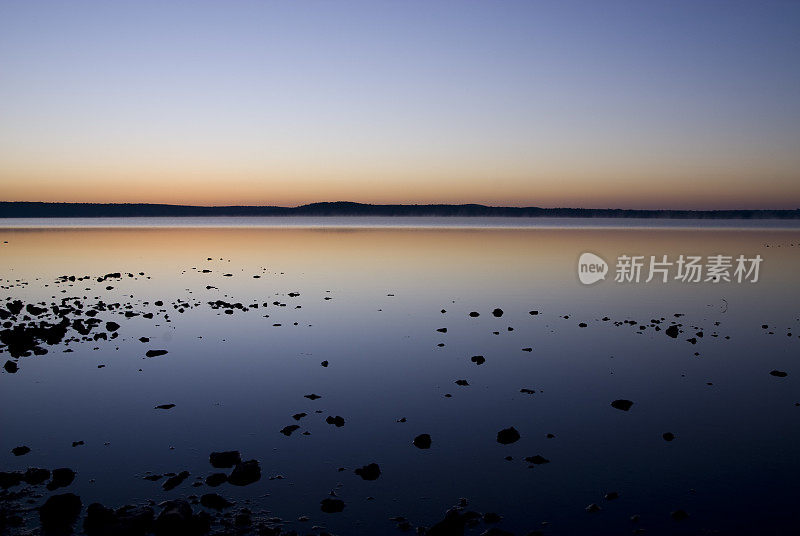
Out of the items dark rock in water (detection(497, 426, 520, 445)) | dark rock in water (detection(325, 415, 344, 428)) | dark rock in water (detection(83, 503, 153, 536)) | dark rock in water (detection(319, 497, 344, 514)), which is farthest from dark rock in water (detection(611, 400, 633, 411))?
dark rock in water (detection(83, 503, 153, 536))

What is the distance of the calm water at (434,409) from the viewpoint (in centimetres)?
966

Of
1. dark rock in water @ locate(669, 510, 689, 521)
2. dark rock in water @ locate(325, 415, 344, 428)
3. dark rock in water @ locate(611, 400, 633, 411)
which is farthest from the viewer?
dark rock in water @ locate(611, 400, 633, 411)

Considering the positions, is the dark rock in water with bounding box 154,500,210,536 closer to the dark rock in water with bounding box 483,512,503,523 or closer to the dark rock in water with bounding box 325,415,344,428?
the dark rock in water with bounding box 483,512,503,523

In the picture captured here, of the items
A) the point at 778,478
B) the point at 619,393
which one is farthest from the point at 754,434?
the point at 619,393

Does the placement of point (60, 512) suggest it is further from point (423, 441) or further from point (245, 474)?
point (423, 441)

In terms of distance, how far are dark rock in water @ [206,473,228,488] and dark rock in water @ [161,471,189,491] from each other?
1.37ft

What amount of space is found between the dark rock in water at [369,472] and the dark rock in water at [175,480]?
119 inches

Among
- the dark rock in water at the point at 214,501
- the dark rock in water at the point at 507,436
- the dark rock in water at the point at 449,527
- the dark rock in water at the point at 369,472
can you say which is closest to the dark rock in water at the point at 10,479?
the dark rock in water at the point at 214,501

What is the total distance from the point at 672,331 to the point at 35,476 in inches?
846

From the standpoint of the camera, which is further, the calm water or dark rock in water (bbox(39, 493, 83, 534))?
the calm water

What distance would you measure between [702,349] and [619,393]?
6.85 m

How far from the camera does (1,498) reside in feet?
30.2

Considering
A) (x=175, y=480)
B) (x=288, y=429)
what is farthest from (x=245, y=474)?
(x=288, y=429)

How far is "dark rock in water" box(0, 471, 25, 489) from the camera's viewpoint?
969cm
